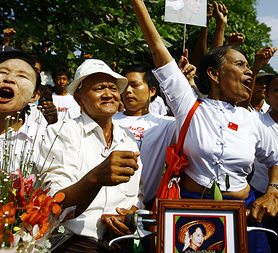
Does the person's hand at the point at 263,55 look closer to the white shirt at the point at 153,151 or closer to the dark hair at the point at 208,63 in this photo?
the dark hair at the point at 208,63

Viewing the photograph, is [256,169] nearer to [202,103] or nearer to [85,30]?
[202,103]

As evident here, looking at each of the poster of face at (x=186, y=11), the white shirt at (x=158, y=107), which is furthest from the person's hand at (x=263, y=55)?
the white shirt at (x=158, y=107)

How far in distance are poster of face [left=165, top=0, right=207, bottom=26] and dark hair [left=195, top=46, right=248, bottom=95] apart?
1.00m

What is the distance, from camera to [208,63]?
260 cm

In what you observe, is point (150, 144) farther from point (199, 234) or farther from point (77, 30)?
point (77, 30)

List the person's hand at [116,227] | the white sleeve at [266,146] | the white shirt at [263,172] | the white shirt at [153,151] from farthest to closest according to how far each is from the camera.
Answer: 1. the white shirt at [263,172]
2. the white shirt at [153,151]
3. the white sleeve at [266,146]
4. the person's hand at [116,227]

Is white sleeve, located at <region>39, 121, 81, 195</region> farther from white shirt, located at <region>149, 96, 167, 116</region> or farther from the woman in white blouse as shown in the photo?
white shirt, located at <region>149, 96, 167, 116</region>

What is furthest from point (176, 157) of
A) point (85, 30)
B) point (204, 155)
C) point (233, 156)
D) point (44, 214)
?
point (85, 30)

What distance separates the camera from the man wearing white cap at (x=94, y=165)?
5.72 ft

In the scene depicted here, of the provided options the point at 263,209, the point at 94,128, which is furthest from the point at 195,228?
the point at 94,128

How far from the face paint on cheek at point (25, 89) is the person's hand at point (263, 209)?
1.56 m

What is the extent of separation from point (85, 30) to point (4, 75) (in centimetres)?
346

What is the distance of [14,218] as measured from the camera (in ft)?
4.89

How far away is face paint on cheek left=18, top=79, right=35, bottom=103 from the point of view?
2230 mm
